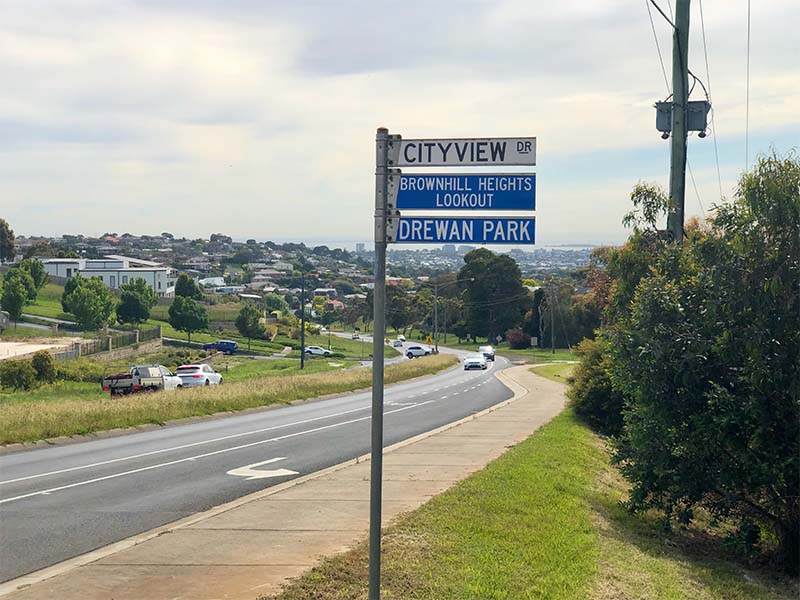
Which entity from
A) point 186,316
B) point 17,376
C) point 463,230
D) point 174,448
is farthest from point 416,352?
point 463,230

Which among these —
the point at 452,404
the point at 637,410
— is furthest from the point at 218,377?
the point at 637,410

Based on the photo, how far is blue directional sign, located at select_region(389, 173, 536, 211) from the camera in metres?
5.71

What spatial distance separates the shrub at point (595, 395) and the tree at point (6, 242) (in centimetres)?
12212

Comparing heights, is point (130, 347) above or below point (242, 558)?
below

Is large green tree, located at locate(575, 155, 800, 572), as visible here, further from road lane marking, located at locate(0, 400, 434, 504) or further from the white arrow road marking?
road lane marking, located at locate(0, 400, 434, 504)

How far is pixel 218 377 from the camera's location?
4041 centimetres

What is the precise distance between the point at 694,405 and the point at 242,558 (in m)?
5.60

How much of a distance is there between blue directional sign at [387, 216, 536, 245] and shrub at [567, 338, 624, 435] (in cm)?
1609

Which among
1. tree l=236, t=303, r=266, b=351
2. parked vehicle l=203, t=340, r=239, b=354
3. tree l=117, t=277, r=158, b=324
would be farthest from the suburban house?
parked vehicle l=203, t=340, r=239, b=354

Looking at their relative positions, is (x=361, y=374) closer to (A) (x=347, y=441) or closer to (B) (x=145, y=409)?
(B) (x=145, y=409)

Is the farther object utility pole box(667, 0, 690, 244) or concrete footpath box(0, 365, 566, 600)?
utility pole box(667, 0, 690, 244)

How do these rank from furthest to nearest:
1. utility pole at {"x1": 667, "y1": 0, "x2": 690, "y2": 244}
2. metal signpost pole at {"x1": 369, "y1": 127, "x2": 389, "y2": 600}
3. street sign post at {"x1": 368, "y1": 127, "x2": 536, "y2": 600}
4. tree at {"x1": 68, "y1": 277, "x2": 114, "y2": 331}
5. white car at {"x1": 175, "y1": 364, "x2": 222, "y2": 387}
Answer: tree at {"x1": 68, "y1": 277, "x2": 114, "y2": 331}, white car at {"x1": 175, "y1": 364, "x2": 222, "y2": 387}, utility pole at {"x1": 667, "y1": 0, "x2": 690, "y2": 244}, street sign post at {"x1": 368, "y1": 127, "x2": 536, "y2": 600}, metal signpost pole at {"x1": 369, "y1": 127, "x2": 389, "y2": 600}

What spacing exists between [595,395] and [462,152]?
17.7 m

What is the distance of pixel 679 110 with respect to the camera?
42.9 feet
